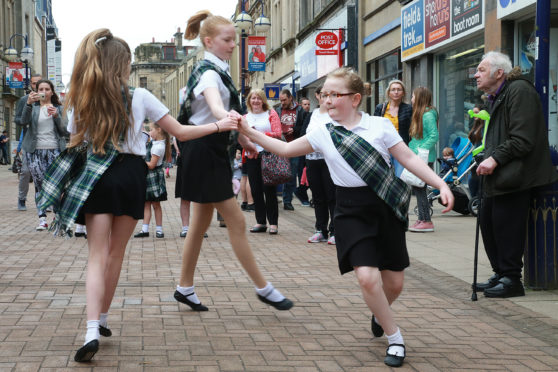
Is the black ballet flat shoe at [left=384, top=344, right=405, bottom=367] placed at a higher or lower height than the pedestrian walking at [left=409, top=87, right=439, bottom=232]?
lower

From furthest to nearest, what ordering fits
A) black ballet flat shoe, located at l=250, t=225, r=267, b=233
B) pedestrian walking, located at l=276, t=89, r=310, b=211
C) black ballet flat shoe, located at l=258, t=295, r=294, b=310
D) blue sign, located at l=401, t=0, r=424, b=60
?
blue sign, located at l=401, t=0, r=424, b=60
pedestrian walking, located at l=276, t=89, r=310, b=211
black ballet flat shoe, located at l=250, t=225, r=267, b=233
black ballet flat shoe, located at l=258, t=295, r=294, b=310

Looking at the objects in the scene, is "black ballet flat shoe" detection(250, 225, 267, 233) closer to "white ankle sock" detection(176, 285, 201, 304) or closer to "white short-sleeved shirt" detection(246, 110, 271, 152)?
"white short-sleeved shirt" detection(246, 110, 271, 152)

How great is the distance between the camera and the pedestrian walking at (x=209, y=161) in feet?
16.8

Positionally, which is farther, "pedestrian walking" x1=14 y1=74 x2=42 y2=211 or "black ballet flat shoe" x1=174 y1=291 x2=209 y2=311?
"pedestrian walking" x1=14 y1=74 x2=42 y2=211

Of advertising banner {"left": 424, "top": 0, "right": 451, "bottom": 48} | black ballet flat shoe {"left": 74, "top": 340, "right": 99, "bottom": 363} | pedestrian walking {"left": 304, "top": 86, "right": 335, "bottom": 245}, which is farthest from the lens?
advertising banner {"left": 424, "top": 0, "right": 451, "bottom": 48}

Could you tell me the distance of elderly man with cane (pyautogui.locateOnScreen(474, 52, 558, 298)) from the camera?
581 centimetres

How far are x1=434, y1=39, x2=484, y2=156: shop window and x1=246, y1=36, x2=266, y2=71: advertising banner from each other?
9.76 metres

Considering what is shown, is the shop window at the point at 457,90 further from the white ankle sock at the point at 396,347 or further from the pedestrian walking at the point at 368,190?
the white ankle sock at the point at 396,347

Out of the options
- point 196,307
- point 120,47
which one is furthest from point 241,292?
point 120,47

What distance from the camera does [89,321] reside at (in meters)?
4.05

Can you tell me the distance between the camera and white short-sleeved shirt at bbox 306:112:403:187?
4223 millimetres

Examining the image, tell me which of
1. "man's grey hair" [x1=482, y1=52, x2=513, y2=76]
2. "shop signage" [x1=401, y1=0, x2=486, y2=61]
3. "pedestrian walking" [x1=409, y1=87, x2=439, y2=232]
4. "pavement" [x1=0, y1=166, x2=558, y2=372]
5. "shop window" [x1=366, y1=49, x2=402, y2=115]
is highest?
"shop signage" [x1=401, y1=0, x2=486, y2=61]

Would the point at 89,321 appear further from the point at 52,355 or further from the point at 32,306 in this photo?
the point at 32,306

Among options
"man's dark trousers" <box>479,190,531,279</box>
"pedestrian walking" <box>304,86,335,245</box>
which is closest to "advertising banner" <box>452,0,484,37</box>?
"pedestrian walking" <box>304,86,335,245</box>
